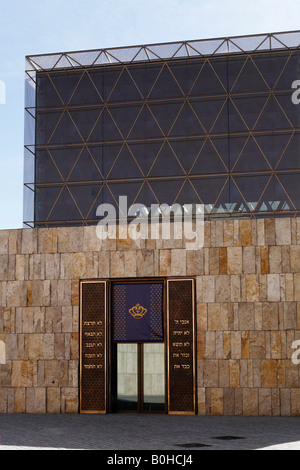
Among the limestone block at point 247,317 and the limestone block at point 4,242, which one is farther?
the limestone block at point 4,242

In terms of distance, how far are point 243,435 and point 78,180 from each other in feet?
67.6

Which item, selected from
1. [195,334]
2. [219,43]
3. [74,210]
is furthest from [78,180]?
[195,334]

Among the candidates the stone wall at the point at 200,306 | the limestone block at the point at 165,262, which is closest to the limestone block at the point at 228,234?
the stone wall at the point at 200,306

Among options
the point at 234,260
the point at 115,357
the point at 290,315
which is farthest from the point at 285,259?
the point at 115,357

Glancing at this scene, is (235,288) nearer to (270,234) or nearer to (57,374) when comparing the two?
(270,234)

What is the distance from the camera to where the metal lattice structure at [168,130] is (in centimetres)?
3155

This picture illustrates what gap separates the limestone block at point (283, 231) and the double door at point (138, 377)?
435cm

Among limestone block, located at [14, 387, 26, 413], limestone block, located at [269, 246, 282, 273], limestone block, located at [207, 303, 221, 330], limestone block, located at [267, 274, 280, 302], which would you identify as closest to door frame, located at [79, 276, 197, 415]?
limestone block, located at [207, 303, 221, 330]

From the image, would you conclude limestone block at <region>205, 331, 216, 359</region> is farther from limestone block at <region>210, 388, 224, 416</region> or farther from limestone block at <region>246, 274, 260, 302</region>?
limestone block at <region>246, 274, 260, 302</region>

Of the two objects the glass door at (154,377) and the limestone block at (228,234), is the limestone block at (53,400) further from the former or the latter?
the limestone block at (228,234)

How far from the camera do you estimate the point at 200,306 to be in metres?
19.3

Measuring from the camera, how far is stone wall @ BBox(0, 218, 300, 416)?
18.7 metres

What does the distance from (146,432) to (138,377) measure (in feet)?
14.1

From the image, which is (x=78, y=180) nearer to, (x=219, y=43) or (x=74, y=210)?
(x=74, y=210)
